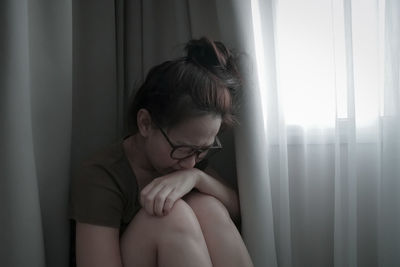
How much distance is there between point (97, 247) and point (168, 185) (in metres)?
0.21

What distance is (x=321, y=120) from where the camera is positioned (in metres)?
1.12

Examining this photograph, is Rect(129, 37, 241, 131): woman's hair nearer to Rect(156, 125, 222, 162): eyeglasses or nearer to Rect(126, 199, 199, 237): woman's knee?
Rect(156, 125, 222, 162): eyeglasses

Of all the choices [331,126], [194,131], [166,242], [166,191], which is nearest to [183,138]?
[194,131]

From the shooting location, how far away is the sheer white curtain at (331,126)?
107cm

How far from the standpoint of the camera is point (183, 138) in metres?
0.84

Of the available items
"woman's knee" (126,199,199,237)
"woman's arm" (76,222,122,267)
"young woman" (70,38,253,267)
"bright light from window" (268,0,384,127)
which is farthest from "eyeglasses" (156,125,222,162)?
"bright light from window" (268,0,384,127)

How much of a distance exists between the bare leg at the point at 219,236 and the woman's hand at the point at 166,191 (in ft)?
0.21

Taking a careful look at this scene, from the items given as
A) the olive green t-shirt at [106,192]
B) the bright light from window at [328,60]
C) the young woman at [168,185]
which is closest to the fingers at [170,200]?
the young woman at [168,185]

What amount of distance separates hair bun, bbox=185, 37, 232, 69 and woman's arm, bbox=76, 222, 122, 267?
0.47 m

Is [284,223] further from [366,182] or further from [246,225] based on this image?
[366,182]

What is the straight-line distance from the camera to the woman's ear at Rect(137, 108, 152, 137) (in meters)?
0.87

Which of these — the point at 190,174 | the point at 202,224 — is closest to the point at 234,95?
the point at 190,174

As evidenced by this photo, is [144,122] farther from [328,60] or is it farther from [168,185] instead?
[328,60]

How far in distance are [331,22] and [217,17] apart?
0.35 m
